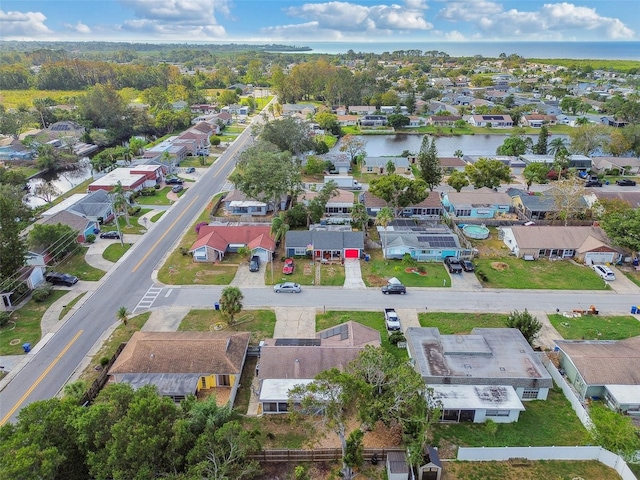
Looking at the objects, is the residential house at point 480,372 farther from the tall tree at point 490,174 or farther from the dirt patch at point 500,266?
the tall tree at point 490,174

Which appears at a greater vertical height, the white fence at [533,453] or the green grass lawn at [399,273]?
the white fence at [533,453]

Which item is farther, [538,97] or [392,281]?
[538,97]

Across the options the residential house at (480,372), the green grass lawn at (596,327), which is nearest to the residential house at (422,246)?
the green grass lawn at (596,327)

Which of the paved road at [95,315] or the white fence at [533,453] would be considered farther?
the paved road at [95,315]

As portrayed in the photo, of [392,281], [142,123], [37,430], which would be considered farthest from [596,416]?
[142,123]

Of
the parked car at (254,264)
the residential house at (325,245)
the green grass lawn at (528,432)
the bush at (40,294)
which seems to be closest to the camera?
the green grass lawn at (528,432)

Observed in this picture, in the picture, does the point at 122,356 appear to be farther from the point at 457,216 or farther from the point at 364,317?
the point at 457,216

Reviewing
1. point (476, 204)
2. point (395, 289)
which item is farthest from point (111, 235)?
point (476, 204)
